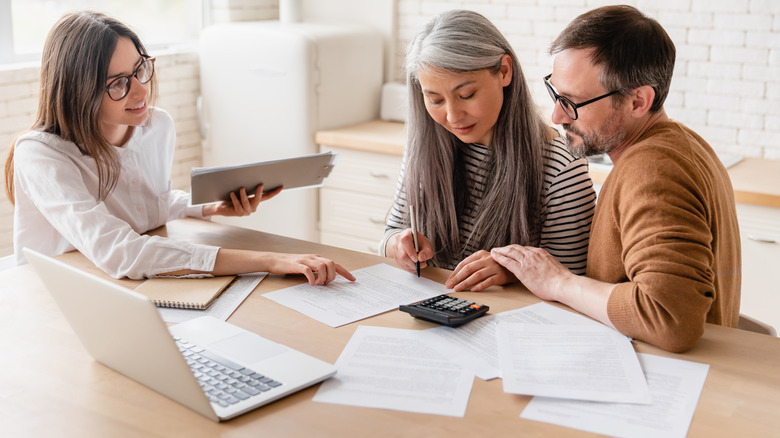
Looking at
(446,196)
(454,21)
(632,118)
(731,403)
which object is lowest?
(731,403)

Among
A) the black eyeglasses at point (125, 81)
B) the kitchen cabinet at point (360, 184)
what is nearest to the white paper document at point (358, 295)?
the black eyeglasses at point (125, 81)

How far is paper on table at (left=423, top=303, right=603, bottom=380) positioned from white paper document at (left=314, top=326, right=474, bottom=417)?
0.09 ft

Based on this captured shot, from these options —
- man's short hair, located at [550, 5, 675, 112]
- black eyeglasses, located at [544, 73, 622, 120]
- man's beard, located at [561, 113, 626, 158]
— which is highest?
man's short hair, located at [550, 5, 675, 112]

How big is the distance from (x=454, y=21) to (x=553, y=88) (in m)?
0.41

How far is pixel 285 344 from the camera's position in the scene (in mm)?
1604

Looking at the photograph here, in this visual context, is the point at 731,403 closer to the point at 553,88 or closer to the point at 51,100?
the point at 553,88

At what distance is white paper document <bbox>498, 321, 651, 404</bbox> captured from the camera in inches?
54.5

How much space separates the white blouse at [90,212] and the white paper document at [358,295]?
28cm

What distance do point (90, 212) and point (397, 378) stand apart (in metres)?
1.01

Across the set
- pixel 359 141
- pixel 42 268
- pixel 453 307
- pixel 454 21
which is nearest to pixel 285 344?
pixel 453 307

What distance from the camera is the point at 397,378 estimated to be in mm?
1445

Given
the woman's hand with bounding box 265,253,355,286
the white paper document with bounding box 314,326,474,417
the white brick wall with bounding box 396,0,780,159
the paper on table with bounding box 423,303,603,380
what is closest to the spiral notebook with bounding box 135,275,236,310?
the woman's hand with bounding box 265,253,355,286

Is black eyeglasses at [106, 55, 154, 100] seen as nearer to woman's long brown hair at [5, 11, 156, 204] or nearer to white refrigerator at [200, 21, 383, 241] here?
woman's long brown hair at [5, 11, 156, 204]

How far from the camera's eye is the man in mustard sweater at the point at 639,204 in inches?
59.8
